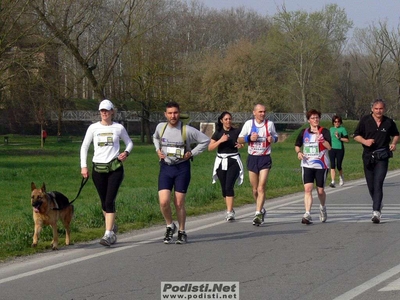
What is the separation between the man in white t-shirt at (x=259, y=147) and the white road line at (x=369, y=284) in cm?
426

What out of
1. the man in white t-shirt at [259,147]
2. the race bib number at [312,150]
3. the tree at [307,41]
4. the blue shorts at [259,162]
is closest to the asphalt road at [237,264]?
the man in white t-shirt at [259,147]

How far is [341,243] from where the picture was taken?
35.3ft

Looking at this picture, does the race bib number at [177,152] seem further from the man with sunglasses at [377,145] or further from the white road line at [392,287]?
the white road line at [392,287]

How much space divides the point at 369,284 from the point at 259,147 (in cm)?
527

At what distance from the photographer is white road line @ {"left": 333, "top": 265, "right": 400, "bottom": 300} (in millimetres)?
7410

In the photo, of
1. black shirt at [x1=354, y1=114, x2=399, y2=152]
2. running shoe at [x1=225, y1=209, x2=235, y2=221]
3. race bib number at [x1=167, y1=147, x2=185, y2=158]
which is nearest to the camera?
race bib number at [x1=167, y1=147, x2=185, y2=158]

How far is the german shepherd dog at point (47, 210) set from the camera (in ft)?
34.0

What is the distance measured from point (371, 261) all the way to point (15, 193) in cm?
1584

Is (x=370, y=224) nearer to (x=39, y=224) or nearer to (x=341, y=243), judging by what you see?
(x=341, y=243)

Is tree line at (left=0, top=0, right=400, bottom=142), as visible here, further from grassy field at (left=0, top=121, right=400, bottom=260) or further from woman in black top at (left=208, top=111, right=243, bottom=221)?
woman in black top at (left=208, top=111, right=243, bottom=221)

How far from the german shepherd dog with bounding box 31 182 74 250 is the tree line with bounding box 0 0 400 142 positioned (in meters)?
27.2

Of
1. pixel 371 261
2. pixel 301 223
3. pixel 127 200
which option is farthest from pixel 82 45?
pixel 371 261

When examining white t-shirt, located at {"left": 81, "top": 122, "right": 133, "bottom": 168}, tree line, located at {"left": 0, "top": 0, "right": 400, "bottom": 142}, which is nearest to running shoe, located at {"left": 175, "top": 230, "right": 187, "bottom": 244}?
white t-shirt, located at {"left": 81, "top": 122, "right": 133, "bottom": 168}

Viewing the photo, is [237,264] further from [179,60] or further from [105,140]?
[179,60]
